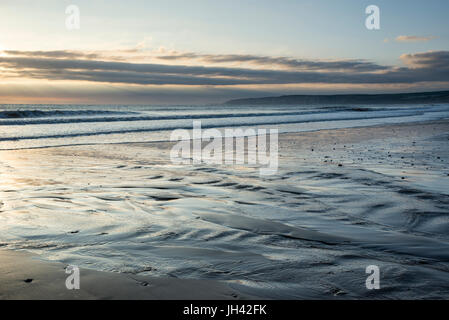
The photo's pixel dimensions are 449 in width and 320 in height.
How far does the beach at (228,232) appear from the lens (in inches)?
112

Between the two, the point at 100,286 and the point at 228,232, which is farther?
the point at 228,232

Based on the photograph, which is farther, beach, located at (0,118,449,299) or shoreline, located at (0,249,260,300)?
beach, located at (0,118,449,299)

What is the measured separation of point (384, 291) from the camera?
271 centimetres

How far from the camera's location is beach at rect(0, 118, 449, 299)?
284 cm

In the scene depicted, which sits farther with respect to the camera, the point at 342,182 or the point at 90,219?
the point at 342,182

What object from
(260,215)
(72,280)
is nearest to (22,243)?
(72,280)

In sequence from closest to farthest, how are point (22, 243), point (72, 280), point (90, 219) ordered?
point (72, 280), point (22, 243), point (90, 219)

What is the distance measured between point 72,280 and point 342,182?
478 cm

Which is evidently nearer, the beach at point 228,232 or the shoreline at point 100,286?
the shoreline at point 100,286

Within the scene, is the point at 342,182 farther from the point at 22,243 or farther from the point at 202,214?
the point at 22,243

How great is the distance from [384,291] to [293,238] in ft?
3.97

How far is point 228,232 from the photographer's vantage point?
4.06 metres
